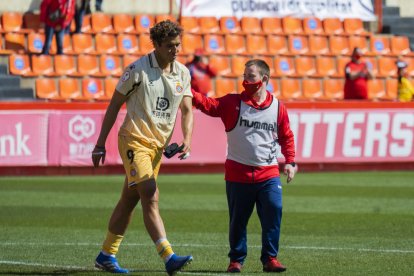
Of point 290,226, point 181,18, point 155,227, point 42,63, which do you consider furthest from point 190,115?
point 181,18

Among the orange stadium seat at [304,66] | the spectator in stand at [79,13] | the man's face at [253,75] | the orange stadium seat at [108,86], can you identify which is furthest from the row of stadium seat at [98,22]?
the man's face at [253,75]

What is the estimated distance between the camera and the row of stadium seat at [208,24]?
27359 millimetres

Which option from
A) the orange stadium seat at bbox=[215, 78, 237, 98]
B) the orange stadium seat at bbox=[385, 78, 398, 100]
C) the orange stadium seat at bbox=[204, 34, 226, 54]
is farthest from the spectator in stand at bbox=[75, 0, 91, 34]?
the orange stadium seat at bbox=[385, 78, 398, 100]

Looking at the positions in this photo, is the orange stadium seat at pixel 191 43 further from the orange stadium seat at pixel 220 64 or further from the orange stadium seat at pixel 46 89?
the orange stadium seat at pixel 46 89

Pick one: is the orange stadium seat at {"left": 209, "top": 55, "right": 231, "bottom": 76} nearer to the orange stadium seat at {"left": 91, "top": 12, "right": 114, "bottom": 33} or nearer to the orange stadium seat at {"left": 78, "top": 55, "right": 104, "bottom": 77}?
the orange stadium seat at {"left": 91, "top": 12, "right": 114, "bottom": 33}

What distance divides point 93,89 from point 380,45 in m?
9.45

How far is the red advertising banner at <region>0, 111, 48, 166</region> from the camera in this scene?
21.2 metres

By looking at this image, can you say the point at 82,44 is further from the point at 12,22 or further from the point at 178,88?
the point at 178,88

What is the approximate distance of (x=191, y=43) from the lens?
28625 millimetres

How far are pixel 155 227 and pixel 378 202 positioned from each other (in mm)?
8498

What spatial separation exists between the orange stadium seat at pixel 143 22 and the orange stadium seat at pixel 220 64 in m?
1.85

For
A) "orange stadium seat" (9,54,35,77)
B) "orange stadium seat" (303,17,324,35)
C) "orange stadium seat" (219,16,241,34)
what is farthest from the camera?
"orange stadium seat" (303,17,324,35)

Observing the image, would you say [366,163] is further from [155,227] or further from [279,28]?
[155,227]

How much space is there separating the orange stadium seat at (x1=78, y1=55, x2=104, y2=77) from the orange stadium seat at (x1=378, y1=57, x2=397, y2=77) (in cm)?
828
